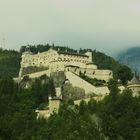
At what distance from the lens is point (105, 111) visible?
8250cm

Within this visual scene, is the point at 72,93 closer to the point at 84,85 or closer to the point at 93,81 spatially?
the point at 84,85

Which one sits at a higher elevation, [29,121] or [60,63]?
[60,63]

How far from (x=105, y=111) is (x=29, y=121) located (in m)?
9.90

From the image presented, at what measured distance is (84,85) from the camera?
10212 cm

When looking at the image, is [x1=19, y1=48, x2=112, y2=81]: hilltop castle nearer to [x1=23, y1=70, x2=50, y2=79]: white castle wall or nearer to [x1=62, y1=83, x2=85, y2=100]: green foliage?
[x1=23, y1=70, x2=50, y2=79]: white castle wall

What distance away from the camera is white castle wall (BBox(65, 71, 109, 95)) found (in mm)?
97938

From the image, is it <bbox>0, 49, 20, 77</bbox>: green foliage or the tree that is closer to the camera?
the tree

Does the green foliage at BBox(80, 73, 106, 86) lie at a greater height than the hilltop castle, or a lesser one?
lesser

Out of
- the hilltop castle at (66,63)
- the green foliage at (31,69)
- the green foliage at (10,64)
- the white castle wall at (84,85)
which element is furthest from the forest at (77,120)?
the green foliage at (10,64)

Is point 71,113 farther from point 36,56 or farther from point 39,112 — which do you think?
point 36,56

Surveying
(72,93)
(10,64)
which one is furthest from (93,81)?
(10,64)

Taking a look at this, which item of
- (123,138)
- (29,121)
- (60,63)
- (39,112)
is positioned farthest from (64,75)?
(123,138)

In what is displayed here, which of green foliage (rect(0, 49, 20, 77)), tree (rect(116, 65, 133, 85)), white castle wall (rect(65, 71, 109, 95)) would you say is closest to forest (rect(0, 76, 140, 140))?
white castle wall (rect(65, 71, 109, 95))

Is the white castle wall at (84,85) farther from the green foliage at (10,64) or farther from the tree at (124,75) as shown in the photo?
the green foliage at (10,64)
